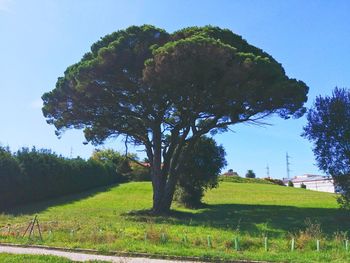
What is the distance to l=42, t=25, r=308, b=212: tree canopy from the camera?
24703 mm

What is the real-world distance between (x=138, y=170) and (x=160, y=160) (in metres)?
35.2

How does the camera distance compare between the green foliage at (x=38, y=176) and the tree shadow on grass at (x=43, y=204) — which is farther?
the green foliage at (x=38, y=176)

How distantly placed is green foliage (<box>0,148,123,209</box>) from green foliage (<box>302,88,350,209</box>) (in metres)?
22.9


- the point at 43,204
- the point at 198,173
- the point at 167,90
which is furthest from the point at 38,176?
the point at 167,90

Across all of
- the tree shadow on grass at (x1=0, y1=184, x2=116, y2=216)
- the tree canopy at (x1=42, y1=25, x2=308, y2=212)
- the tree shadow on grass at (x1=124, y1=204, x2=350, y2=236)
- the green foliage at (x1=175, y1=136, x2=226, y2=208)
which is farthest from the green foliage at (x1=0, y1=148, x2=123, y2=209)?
the tree shadow on grass at (x1=124, y1=204, x2=350, y2=236)

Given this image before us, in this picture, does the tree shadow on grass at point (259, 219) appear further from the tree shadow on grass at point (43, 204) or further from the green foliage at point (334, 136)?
the tree shadow on grass at point (43, 204)

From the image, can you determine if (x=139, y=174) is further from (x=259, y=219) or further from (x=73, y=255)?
(x=73, y=255)

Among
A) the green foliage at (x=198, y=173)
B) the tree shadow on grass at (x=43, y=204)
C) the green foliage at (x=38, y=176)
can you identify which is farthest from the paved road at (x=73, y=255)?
the green foliage at (x=38, y=176)

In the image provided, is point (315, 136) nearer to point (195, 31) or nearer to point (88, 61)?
point (195, 31)

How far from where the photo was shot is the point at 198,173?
35344mm

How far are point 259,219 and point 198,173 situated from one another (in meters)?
10.6

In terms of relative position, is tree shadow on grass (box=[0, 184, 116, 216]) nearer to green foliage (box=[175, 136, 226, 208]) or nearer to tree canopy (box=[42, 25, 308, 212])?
tree canopy (box=[42, 25, 308, 212])

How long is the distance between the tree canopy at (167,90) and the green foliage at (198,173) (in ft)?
12.5

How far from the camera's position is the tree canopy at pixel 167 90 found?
81.0ft
